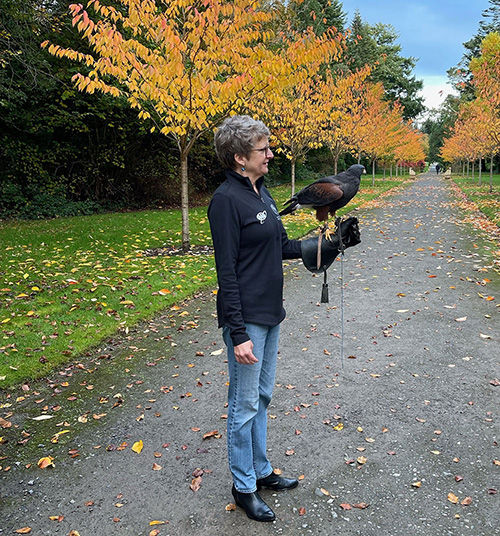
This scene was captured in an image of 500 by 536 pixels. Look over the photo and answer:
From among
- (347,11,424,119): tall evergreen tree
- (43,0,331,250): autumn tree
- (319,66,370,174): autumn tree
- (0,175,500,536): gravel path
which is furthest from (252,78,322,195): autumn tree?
(347,11,424,119): tall evergreen tree

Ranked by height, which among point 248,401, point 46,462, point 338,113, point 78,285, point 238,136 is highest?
point 338,113

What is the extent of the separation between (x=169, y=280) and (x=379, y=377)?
430 cm

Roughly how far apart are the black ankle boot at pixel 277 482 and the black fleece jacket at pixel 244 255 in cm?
104

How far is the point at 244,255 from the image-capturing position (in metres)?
2.48

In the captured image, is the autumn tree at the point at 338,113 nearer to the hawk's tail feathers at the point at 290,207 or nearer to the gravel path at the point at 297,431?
the gravel path at the point at 297,431

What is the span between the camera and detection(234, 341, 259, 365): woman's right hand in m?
2.43

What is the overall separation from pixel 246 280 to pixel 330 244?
2.14 ft


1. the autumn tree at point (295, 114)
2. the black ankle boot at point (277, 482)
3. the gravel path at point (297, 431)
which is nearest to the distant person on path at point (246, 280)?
the black ankle boot at point (277, 482)

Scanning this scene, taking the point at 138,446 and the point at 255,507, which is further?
the point at 138,446

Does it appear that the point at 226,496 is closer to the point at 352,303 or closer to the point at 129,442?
the point at 129,442

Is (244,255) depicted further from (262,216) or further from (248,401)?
(248,401)

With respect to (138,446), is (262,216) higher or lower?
higher

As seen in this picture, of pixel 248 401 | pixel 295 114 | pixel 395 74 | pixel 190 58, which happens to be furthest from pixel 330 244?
pixel 395 74

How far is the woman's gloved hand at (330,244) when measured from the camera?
2.82 m
